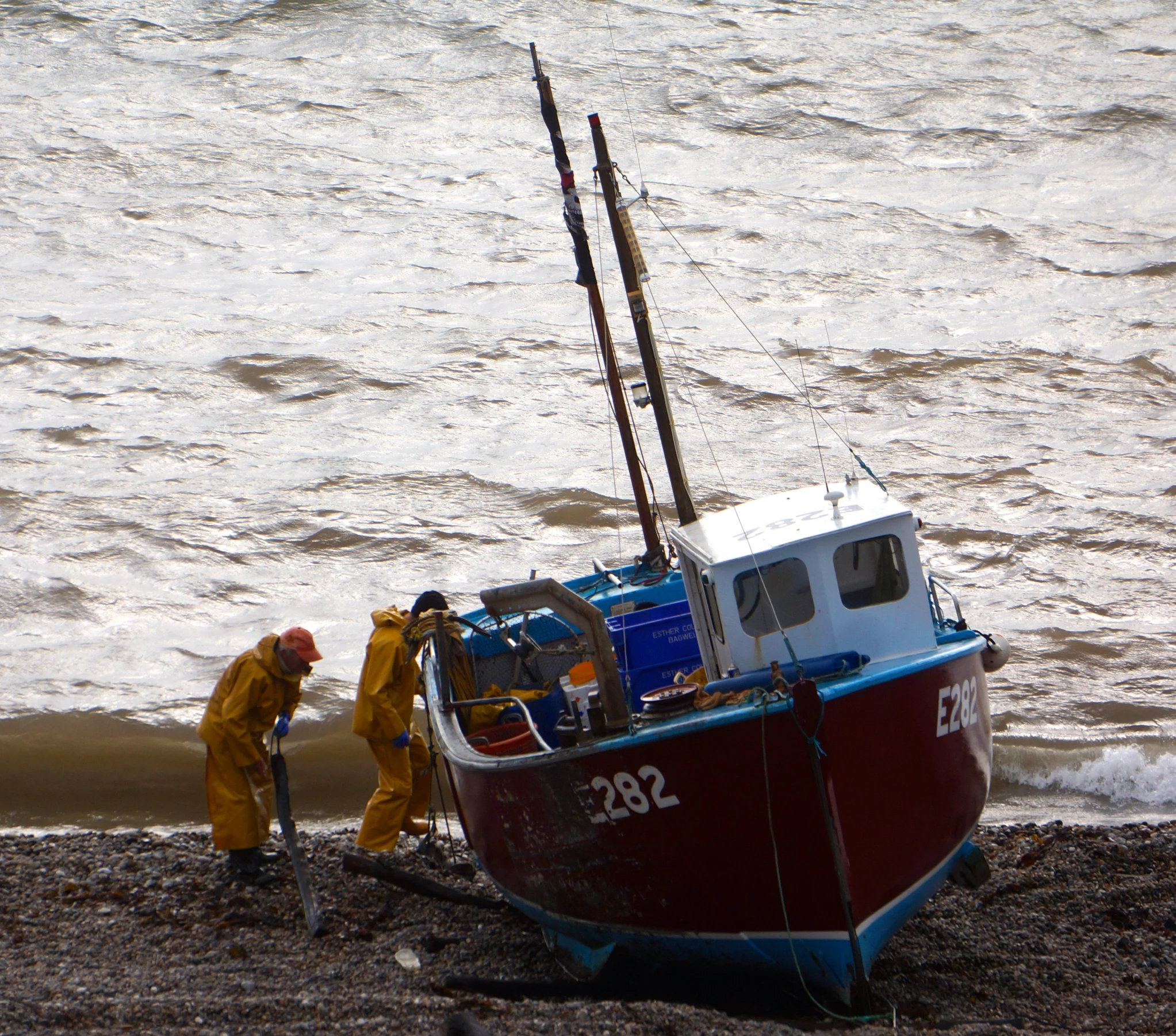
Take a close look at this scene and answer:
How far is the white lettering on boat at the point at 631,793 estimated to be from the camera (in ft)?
19.0

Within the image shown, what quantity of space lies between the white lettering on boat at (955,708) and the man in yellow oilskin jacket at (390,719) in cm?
315

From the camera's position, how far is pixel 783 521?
6.89 metres

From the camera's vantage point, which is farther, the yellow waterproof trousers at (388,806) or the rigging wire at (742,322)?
the rigging wire at (742,322)

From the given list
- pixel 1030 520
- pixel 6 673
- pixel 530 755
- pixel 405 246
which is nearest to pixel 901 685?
pixel 530 755

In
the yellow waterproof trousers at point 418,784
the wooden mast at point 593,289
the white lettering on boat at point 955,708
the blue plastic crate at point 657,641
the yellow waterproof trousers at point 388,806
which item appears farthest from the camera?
the wooden mast at point 593,289

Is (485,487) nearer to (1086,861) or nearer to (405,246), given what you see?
(405,246)

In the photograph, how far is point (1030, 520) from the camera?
18.8 metres

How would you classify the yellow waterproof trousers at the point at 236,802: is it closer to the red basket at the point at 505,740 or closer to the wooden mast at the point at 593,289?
the red basket at the point at 505,740

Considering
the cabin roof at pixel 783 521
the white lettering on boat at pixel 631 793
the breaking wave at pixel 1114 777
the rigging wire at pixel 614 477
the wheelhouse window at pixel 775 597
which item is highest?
the cabin roof at pixel 783 521

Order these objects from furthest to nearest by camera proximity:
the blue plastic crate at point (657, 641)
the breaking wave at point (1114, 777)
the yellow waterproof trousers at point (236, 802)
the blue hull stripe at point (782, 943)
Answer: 1. the breaking wave at point (1114, 777)
2. the blue plastic crate at point (657, 641)
3. the yellow waterproof trousers at point (236, 802)
4. the blue hull stripe at point (782, 943)

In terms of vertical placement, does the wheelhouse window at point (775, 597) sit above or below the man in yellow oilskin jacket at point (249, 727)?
above

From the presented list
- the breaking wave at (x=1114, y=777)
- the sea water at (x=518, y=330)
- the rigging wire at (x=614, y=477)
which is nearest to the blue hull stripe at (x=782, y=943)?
the sea water at (x=518, y=330)

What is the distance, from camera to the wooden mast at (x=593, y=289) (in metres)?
10.8

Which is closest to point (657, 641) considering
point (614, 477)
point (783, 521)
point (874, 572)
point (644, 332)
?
point (783, 521)
